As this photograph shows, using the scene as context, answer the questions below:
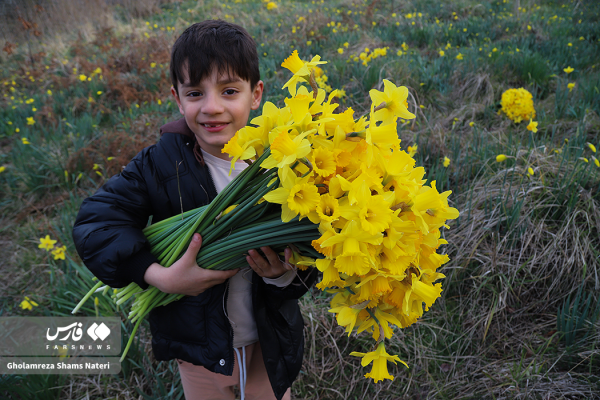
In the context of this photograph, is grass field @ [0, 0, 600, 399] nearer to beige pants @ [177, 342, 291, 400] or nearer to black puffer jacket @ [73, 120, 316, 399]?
beige pants @ [177, 342, 291, 400]

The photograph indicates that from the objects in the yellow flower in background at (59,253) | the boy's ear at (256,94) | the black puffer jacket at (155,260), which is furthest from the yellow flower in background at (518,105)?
the yellow flower in background at (59,253)

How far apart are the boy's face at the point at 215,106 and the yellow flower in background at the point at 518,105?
8.92ft

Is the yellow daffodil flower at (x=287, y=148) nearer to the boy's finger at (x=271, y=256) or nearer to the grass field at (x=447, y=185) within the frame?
the boy's finger at (x=271, y=256)

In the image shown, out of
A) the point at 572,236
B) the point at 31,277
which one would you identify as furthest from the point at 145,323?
the point at 572,236

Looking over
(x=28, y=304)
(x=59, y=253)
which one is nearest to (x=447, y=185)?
(x=59, y=253)

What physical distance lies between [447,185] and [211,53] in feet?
5.64

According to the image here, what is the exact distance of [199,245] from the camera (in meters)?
0.97

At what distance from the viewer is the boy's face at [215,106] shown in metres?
1.13

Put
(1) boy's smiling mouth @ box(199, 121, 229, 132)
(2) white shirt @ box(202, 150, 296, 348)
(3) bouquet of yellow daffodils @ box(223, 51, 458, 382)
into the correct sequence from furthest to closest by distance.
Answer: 1. (2) white shirt @ box(202, 150, 296, 348)
2. (1) boy's smiling mouth @ box(199, 121, 229, 132)
3. (3) bouquet of yellow daffodils @ box(223, 51, 458, 382)

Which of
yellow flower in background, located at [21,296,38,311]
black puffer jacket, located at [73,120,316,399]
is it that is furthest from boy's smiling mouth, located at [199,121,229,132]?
yellow flower in background, located at [21,296,38,311]

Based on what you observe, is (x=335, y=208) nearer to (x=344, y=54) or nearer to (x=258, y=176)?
(x=258, y=176)

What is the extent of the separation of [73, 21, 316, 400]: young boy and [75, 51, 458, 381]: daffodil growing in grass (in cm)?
26

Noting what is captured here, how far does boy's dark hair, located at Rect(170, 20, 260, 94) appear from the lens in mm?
1120

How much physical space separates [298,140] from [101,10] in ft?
34.2
